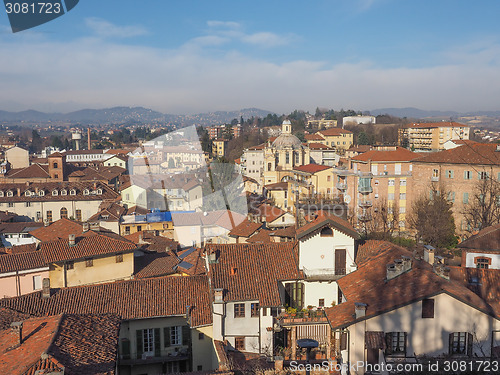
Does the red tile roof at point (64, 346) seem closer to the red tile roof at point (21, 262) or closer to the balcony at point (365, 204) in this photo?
the red tile roof at point (21, 262)

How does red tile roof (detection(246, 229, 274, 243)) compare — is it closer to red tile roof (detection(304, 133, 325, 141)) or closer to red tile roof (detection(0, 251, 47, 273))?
red tile roof (detection(0, 251, 47, 273))

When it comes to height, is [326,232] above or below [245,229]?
above

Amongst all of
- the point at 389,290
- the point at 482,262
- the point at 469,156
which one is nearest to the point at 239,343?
the point at 389,290

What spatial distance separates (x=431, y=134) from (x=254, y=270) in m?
75.1

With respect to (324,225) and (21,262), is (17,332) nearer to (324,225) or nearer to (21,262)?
(324,225)

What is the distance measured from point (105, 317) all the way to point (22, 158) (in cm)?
7143

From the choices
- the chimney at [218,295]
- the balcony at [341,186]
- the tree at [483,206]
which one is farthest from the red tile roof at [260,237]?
the tree at [483,206]

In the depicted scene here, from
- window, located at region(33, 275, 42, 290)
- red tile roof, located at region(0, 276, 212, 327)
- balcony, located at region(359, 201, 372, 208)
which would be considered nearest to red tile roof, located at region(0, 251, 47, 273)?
window, located at region(33, 275, 42, 290)

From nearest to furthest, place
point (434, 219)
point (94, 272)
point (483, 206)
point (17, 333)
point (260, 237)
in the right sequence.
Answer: point (17, 333)
point (94, 272)
point (260, 237)
point (434, 219)
point (483, 206)

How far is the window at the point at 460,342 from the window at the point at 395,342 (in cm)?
116

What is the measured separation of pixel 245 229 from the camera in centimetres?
2995

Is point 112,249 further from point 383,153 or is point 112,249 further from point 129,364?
point 383,153

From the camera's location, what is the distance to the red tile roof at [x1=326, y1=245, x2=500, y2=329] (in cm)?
1091

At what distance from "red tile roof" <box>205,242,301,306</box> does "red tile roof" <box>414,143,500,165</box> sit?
20.6 m
